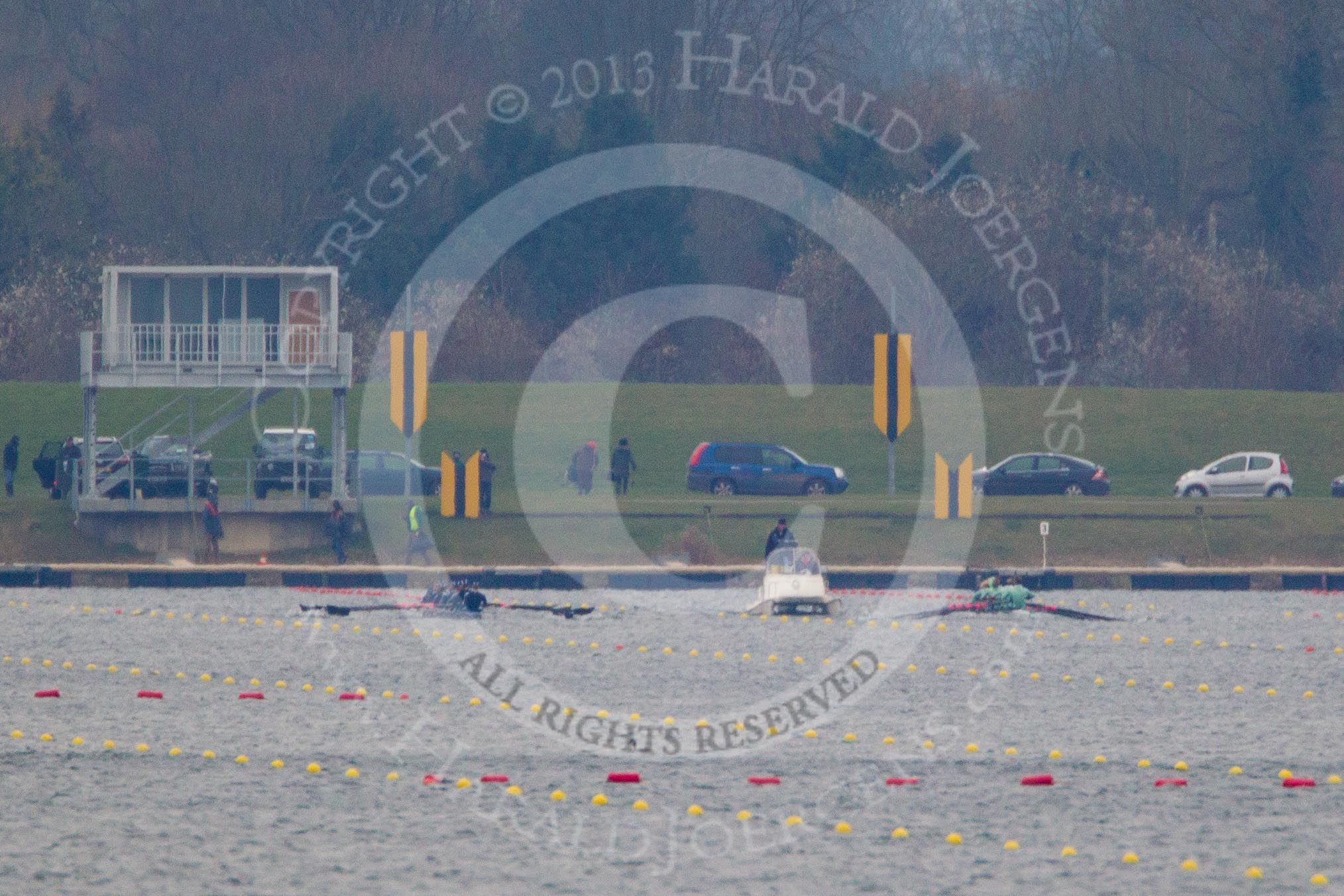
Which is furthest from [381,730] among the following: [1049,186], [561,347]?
[1049,186]

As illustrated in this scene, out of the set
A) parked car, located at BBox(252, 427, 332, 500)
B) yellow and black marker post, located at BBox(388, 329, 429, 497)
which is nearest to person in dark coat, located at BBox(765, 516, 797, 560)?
yellow and black marker post, located at BBox(388, 329, 429, 497)

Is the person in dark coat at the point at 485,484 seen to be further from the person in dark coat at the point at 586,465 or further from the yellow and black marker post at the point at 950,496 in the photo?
the yellow and black marker post at the point at 950,496

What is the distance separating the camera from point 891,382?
43.1 meters

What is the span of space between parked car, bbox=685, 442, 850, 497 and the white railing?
1103 centimetres

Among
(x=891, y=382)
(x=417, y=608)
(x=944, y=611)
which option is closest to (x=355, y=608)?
(x=417, y=608)

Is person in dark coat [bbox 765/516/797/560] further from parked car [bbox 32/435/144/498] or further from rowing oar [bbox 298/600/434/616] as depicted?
parked car [bbox 32/435/144/498]

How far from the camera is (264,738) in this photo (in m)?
21.2

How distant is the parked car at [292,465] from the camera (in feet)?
139

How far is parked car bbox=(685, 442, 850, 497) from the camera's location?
163 feet

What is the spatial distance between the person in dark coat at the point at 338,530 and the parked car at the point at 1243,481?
2139 centimetres

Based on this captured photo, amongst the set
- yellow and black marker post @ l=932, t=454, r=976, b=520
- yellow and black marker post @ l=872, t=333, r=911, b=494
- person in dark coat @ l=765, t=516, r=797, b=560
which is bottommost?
person in dark coat @ l=765, t=516, r=797, b=560

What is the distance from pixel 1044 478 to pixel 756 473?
670cm

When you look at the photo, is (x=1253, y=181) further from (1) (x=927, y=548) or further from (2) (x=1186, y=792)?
(2) (x=1186, y=792)

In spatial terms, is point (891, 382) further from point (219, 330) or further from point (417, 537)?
point (219, 330)
